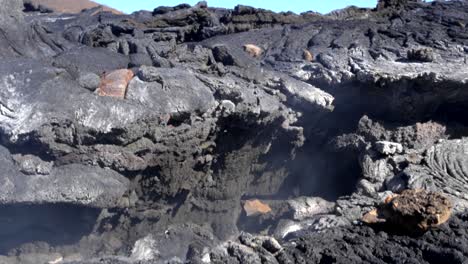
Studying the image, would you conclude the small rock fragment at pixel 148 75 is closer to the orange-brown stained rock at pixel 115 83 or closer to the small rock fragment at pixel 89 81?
the orange-brown stained rock at pixel 115 83

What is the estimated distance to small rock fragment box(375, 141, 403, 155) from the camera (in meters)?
5.31

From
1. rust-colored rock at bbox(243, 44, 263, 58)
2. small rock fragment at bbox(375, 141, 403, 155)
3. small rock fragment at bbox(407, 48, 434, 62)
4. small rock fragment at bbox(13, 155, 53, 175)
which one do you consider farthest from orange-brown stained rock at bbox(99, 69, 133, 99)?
small rock fragment at bbox(407, 48, 434, 62)

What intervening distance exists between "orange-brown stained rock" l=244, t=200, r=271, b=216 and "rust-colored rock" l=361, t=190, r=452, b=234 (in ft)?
6.78

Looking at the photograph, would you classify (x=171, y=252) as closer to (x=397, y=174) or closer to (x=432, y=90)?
(x=397, y=174)

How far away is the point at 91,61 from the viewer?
4.65 m

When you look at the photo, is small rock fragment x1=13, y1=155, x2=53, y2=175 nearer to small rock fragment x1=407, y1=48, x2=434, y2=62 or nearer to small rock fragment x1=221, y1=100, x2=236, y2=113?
small rock fragment x1=221, y1=100, x2=236, y2=113

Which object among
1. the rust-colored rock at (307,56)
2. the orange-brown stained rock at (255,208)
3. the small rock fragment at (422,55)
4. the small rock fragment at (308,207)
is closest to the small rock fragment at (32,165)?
the small rock fragment at (308,207)

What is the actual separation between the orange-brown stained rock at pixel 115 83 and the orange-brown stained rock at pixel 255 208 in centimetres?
183

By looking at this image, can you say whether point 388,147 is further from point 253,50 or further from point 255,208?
point 253,50

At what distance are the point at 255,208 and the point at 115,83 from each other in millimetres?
2002

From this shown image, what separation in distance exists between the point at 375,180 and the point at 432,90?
0.99 meters

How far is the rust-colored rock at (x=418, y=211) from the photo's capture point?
3.58 meters

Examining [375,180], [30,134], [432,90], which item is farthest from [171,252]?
[432,90]

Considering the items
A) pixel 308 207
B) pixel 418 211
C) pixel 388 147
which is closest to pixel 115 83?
pixel 308 207
